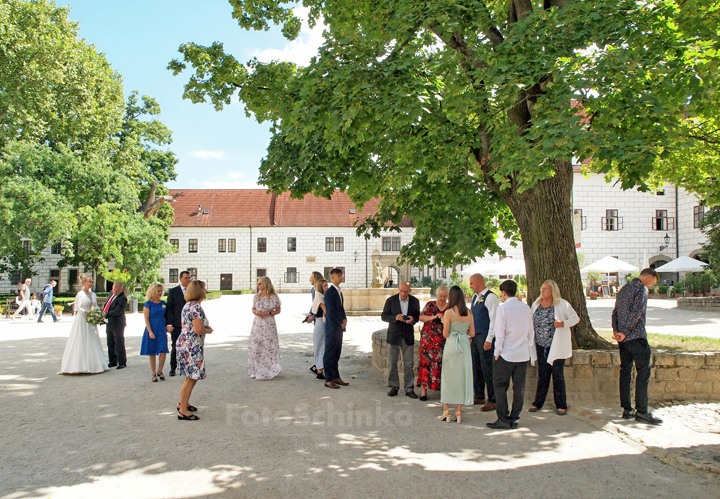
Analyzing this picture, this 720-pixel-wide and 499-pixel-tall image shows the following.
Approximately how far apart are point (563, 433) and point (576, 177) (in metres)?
41.9

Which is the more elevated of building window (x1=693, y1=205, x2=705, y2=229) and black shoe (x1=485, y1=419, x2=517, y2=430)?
building window (x1=693, y1=205, x2=705, y2=229)

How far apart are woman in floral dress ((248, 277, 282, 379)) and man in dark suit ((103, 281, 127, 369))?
2.90 metres

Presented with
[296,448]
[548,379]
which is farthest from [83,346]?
[548,379]

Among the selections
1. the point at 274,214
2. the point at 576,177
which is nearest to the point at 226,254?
the point at 274,214

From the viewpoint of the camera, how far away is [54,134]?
27.9 m

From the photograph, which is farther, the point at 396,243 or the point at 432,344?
the point at 396,243

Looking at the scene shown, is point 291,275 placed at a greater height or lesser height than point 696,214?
lesser

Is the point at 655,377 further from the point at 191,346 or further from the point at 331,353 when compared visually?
the point at 191,346

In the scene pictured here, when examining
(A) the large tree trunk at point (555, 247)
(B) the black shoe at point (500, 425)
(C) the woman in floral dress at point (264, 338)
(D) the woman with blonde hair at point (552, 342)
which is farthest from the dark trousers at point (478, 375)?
(C) the woman in floral dress at point (264, 338)

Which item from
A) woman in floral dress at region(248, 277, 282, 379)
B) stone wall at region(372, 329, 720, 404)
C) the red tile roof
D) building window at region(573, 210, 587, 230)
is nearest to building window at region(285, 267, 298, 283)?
the red tile roof

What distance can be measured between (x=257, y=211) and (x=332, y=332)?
50541 millimetres

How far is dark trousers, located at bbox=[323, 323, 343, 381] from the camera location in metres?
8.81

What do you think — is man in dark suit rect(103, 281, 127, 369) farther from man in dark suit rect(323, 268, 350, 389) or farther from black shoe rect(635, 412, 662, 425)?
black shoe rect(635, 412, 662, 425)

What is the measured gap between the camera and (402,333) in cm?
827
